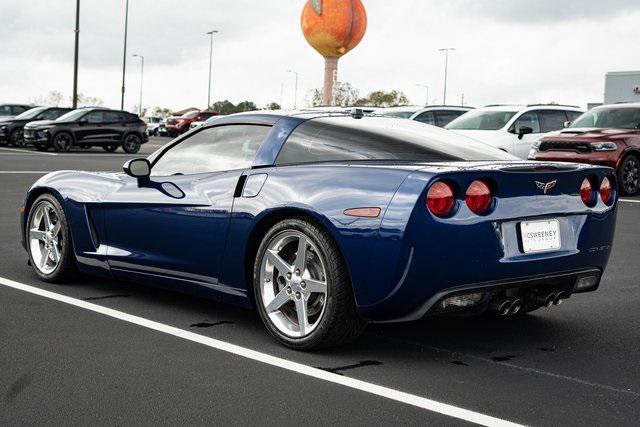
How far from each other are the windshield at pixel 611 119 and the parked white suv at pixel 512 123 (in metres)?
1.41

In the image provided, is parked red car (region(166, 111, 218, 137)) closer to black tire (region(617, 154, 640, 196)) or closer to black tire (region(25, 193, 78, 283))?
black tire (region(617, 154, 640, 196))

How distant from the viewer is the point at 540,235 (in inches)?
200

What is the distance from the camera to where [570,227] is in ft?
17.3

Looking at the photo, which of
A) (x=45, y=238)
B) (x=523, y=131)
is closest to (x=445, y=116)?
(x=523, y=131)

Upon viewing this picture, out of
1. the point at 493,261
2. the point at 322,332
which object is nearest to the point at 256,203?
the point at 322,332

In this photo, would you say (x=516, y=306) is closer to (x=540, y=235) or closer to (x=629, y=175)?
(x=540, y=235)

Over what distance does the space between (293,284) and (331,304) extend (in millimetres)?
328

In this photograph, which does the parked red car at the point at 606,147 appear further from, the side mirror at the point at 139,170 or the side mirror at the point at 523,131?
the side mirror at the point at 139,170

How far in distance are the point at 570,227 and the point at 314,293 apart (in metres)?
1.40

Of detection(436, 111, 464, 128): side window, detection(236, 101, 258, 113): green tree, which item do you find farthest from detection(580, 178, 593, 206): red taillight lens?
detection(236, 101, 258, 113): green tree

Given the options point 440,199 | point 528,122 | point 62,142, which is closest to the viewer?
point 440,199

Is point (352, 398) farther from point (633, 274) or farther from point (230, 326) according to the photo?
point (633, 274)

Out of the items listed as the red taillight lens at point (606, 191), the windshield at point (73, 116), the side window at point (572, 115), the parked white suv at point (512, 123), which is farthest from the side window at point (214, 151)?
the windshield at point (73, 116)

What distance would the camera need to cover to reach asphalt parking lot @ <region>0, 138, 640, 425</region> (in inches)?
162
